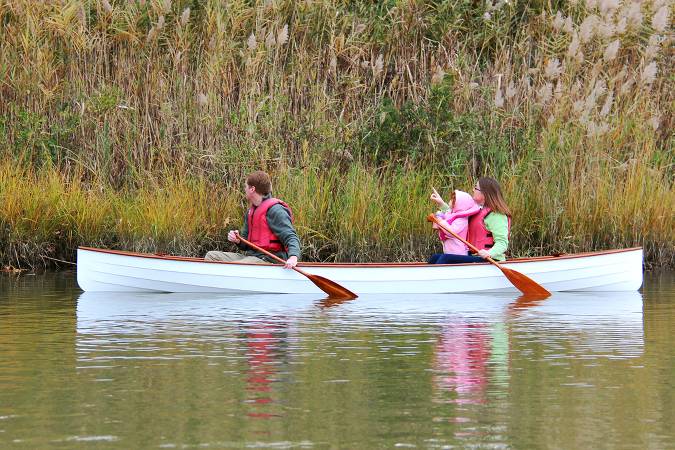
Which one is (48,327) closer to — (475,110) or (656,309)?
(656,309)

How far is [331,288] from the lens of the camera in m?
12.0

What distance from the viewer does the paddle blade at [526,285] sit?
12.1 m

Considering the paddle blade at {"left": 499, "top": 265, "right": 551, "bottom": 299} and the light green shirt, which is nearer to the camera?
the paddle blade at {"left": 499, "top": 265, "right": 551, "bottom": 299}

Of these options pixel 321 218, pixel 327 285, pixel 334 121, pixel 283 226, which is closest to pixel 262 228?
pixel 283 226

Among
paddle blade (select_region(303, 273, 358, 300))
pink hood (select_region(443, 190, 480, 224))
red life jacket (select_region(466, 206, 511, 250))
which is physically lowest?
paddle blade (select_region(303, 273, 358, 300))

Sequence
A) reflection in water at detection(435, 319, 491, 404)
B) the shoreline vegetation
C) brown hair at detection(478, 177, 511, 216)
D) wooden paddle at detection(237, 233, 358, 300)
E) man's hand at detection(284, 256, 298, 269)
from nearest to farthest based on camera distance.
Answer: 1. reflection in water at detection(435, 319, 491, 404)
2. man's hand at detection(284, 256, 298, 269)
3. wooden paddle at detection(237, 233, 358, 300)
4. brown hair at detection(478, 177, 511, 216)
5. the shoreline vegetation

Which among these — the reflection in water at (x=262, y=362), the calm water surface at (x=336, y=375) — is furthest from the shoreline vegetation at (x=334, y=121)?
the reflection in water at (x=262, y=362)

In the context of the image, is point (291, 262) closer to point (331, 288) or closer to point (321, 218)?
point (331, 288)

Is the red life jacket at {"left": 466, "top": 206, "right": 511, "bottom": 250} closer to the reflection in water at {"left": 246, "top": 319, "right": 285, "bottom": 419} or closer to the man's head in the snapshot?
the man's head

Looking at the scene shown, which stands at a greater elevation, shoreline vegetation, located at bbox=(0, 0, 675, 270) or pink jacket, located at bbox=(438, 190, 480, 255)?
shoreline vegetation, located at bbox=(0, 0, 675, 270)

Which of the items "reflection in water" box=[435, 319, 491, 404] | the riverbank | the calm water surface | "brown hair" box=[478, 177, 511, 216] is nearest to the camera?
the calm water surface

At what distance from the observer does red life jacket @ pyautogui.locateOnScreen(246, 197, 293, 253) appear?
40.1 ft

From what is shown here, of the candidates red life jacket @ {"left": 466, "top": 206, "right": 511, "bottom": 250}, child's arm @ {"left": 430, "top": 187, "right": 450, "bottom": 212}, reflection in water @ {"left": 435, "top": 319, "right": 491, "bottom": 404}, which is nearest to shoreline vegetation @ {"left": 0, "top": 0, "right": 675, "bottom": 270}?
child's arm @ {"left": 430, "top": 187, "right": 450, "bottom": 212}

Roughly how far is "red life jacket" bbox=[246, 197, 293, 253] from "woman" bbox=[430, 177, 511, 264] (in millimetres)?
1433
